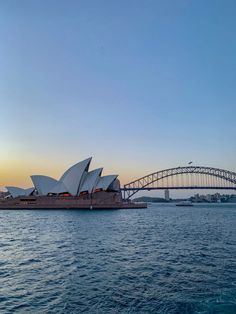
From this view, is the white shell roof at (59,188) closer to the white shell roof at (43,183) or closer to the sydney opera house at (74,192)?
the sydney opera house at (74,192)

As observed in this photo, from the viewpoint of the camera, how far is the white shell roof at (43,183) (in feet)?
316

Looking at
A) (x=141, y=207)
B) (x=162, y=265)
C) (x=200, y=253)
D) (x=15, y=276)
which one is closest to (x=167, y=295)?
(x=162, y=265)

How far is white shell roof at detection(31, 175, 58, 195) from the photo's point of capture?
96412 mm

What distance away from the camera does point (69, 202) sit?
91.4 meters

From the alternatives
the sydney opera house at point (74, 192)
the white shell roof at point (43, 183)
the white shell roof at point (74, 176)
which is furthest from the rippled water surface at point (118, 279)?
the white shell roof at point (43, 183)

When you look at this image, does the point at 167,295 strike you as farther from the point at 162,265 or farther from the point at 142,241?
the point at 142,241

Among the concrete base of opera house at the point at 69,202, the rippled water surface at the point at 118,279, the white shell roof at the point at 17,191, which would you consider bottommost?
the rippled water surface at the point at 118,279

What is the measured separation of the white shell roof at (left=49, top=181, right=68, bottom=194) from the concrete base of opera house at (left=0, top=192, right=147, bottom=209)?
1710mm

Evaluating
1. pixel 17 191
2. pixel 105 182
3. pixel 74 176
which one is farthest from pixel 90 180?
pixel 17 191

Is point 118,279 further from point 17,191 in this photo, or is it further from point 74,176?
point 17,191

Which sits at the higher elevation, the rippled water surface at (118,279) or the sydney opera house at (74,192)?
the sydney opera house at (74,192)

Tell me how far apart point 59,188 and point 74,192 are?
16.2ft

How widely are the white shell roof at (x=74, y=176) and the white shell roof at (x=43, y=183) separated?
4.47m

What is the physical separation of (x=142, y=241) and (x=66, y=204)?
69484mm
